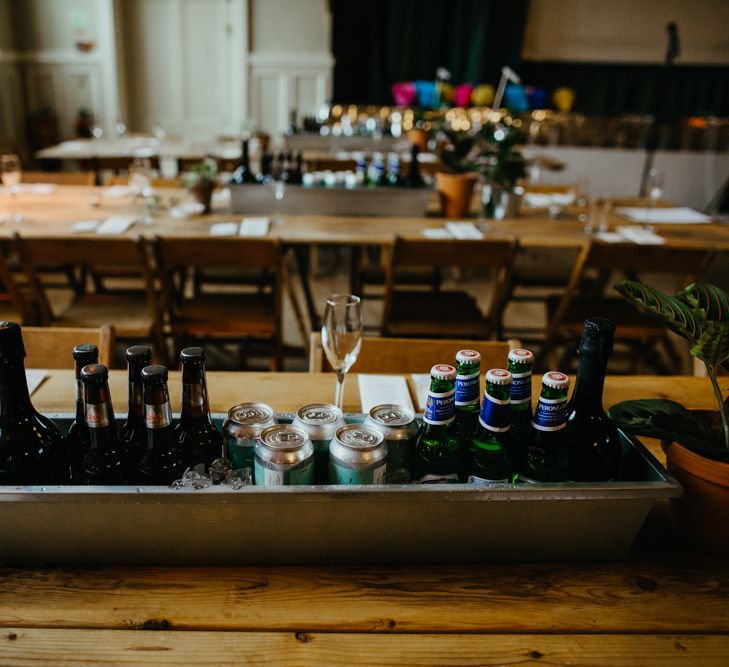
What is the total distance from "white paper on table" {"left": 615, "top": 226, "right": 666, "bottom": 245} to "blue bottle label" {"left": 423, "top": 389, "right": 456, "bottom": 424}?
215cm

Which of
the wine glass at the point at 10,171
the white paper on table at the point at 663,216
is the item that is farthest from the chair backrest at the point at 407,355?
the white paper on table at the point at 663,216

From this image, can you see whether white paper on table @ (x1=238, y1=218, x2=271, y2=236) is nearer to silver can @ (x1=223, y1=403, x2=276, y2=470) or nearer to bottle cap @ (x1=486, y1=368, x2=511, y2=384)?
silver can @ (x1=223, y1=403, x2=276, y2=470)

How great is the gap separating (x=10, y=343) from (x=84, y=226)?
2.07 meters

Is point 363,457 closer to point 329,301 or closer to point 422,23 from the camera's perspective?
point 329,301

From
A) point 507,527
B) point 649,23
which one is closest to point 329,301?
point 507,527

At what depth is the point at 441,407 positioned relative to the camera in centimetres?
89

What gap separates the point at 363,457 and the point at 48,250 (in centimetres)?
194

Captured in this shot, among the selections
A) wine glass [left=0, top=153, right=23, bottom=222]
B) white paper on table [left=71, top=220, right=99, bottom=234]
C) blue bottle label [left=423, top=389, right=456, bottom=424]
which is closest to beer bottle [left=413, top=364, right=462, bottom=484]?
blue bottle label [left=423, top=389, right=456, bottom=424]

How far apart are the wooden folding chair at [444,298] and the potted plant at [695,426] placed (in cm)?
155

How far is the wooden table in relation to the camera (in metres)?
0.72

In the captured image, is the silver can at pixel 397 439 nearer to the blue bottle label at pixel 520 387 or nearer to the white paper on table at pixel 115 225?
the blue bottle label at pixel 520 387

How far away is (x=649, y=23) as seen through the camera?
29.0ft

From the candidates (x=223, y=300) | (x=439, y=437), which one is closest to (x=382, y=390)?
(x=439, y=437)

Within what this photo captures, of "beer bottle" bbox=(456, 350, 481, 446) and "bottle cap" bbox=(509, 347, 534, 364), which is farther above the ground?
"bottle cap" bbox=(509, 347, 534, 364)
